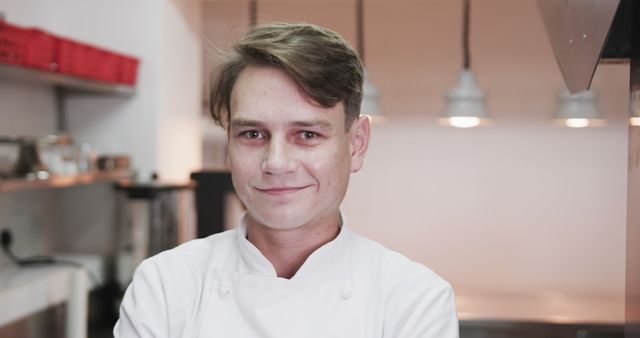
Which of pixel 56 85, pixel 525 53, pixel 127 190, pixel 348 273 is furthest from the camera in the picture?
pixel 525 53

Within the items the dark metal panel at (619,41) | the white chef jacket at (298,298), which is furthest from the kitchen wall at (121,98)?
the dark metal panel at (619,41)

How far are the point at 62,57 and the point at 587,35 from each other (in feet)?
7.02

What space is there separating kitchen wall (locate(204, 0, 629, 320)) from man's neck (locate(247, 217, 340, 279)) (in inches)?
98.7

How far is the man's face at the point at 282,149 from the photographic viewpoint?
1.07 m

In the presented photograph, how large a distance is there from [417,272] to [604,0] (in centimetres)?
60

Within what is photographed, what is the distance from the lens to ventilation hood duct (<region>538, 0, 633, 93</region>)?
783 mm

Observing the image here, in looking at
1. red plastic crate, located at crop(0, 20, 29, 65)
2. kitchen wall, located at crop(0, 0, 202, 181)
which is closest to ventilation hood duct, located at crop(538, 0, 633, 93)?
red plastic crate, located at crop(0, 20, 29, 65)

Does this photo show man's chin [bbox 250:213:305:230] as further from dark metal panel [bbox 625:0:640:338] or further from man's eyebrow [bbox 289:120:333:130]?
dark metal panel [bbox 625:0:640:338]

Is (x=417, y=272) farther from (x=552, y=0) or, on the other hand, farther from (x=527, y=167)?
(x=527, y=167)

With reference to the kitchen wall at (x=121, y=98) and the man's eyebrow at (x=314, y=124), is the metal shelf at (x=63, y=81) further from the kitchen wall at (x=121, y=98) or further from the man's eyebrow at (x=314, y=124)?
the man's eyebrow at (x=314, y=124)

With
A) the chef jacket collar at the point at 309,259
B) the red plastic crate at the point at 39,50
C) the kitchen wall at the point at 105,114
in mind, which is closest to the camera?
the chef jacket collar at the point at 309,259

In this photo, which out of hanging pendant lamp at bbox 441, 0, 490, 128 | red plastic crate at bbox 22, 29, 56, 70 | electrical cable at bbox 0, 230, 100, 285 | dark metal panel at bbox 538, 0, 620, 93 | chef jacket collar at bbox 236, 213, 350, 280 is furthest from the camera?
hanging pendant lamp at bbox 441, 0, 490, 128

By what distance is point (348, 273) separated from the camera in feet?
3.94

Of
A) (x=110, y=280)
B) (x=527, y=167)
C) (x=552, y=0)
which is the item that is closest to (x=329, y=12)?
(x=527, y=167)
